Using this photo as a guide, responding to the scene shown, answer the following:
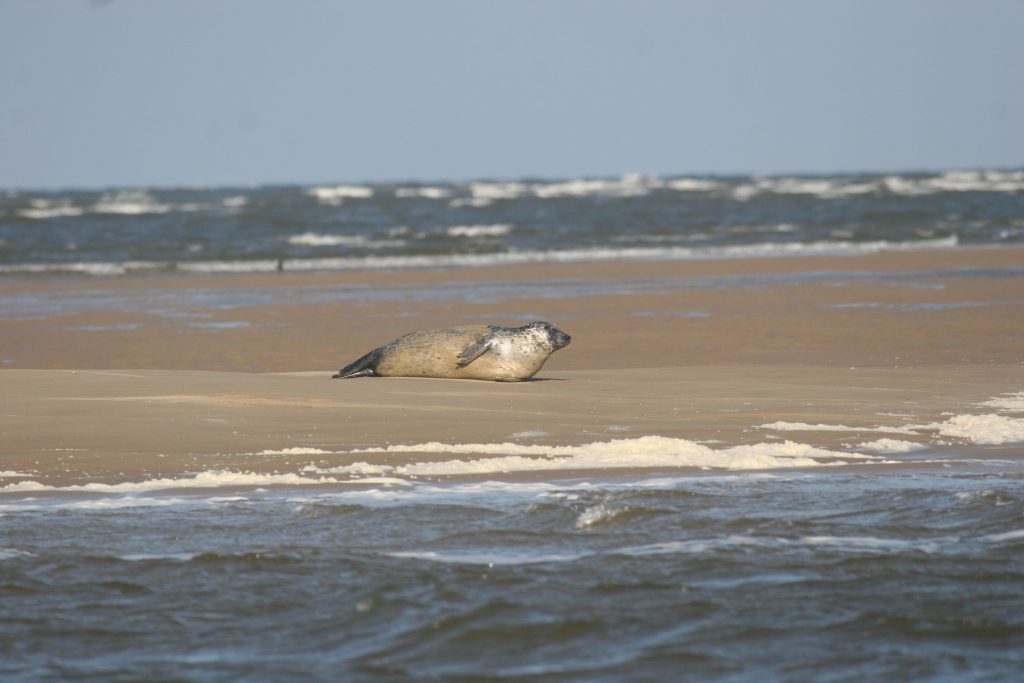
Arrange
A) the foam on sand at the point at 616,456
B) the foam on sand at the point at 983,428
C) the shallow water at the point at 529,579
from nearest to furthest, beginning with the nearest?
the shallow water at the point at 529,579, the foam on sand at the point at 616,456, the foam on sand at the point at 983,428

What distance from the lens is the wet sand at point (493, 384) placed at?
7293mm

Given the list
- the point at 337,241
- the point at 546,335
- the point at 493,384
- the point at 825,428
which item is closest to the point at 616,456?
the point at 825,428

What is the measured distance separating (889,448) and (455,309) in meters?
10.1

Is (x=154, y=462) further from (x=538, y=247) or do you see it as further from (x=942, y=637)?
(x=538, y=247)

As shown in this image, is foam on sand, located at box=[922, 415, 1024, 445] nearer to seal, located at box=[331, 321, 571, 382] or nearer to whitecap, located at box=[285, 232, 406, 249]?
seal, located at box=[331, 321, 571, 382]

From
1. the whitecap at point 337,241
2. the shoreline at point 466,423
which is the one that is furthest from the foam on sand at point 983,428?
the whitecap at point 337,241

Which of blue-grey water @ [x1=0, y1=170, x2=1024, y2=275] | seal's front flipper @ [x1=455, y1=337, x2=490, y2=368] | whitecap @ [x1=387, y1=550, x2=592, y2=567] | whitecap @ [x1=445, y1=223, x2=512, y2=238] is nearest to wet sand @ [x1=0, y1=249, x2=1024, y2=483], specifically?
seal's front flipper @ [x1=455, y1=337, x2=490, y2=368]

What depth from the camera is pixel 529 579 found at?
4.69 metres

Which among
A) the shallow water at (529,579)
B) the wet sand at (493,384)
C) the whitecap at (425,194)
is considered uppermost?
the whitecap at (425,194)

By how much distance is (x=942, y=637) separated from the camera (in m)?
4.12

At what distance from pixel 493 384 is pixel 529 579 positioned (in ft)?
16.0

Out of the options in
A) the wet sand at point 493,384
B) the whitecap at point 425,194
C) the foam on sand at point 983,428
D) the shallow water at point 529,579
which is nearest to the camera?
A: the shallow water at point 529,579

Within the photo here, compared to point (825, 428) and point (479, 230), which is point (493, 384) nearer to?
point (825, 428)

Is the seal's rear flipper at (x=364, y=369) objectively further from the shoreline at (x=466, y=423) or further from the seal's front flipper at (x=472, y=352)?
the seal's front flipper at (x=472, y=352)
